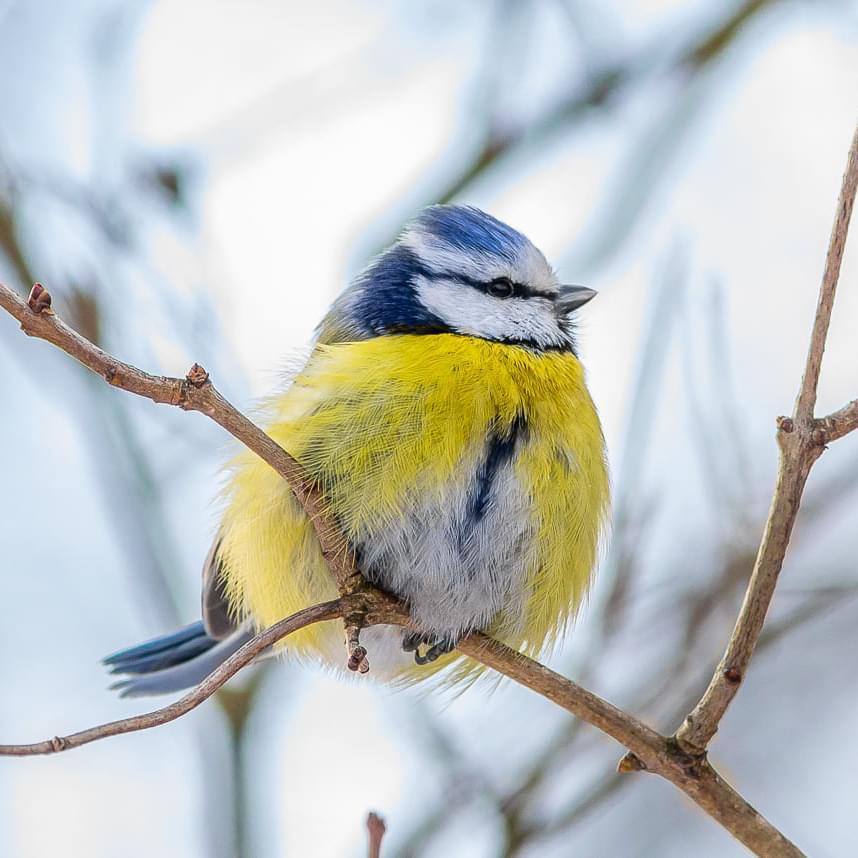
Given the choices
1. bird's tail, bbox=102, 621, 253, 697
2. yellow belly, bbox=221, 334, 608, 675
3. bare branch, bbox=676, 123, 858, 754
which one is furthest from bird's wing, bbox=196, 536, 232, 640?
bare branch, bbox=676, 123, 858, 754

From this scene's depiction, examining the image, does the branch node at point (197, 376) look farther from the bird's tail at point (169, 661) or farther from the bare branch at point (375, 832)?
the bird's tail at point (169, 661)

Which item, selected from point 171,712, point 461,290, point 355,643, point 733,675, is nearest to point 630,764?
point 733,675

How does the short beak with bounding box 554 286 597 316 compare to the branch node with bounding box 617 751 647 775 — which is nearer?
the branch node with bounding box 617 751 647 775

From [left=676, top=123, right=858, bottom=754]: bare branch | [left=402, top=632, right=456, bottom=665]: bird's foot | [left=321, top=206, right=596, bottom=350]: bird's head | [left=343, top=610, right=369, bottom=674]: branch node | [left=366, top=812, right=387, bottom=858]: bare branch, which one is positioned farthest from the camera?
[left=321, top=206, right=596, bottom=350]: bird's head

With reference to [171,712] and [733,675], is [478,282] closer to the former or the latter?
[733,675]

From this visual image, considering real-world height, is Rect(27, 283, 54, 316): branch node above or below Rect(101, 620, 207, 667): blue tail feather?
below

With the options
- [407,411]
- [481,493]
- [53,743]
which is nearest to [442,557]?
[481,493]

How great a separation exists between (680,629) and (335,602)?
1.57m

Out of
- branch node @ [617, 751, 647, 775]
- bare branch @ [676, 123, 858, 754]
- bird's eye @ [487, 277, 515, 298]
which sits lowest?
branch node @ [617, 751, 647, 775]

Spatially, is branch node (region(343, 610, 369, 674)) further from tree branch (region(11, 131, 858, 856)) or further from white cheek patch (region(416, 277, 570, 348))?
Result: white cheek patch (region(416, 277, 570, 348))

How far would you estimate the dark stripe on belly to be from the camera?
256 centimetres

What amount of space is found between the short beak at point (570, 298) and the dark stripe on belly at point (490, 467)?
2.49 feet

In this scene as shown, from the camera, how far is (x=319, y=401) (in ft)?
8.61

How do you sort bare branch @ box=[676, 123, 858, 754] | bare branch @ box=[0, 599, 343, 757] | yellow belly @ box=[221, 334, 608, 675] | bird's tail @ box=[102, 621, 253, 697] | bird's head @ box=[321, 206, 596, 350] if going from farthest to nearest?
bird's tail @ box=[102, 621, 253, 697] < bird's head @ box=[321, 206, 596, 350] < yellow belly @ box=[221, 334, 608, 675] < bare branch @ box=[676, 123, 858, 754] < bare branch @ box=[0, 599, 343, 757]
